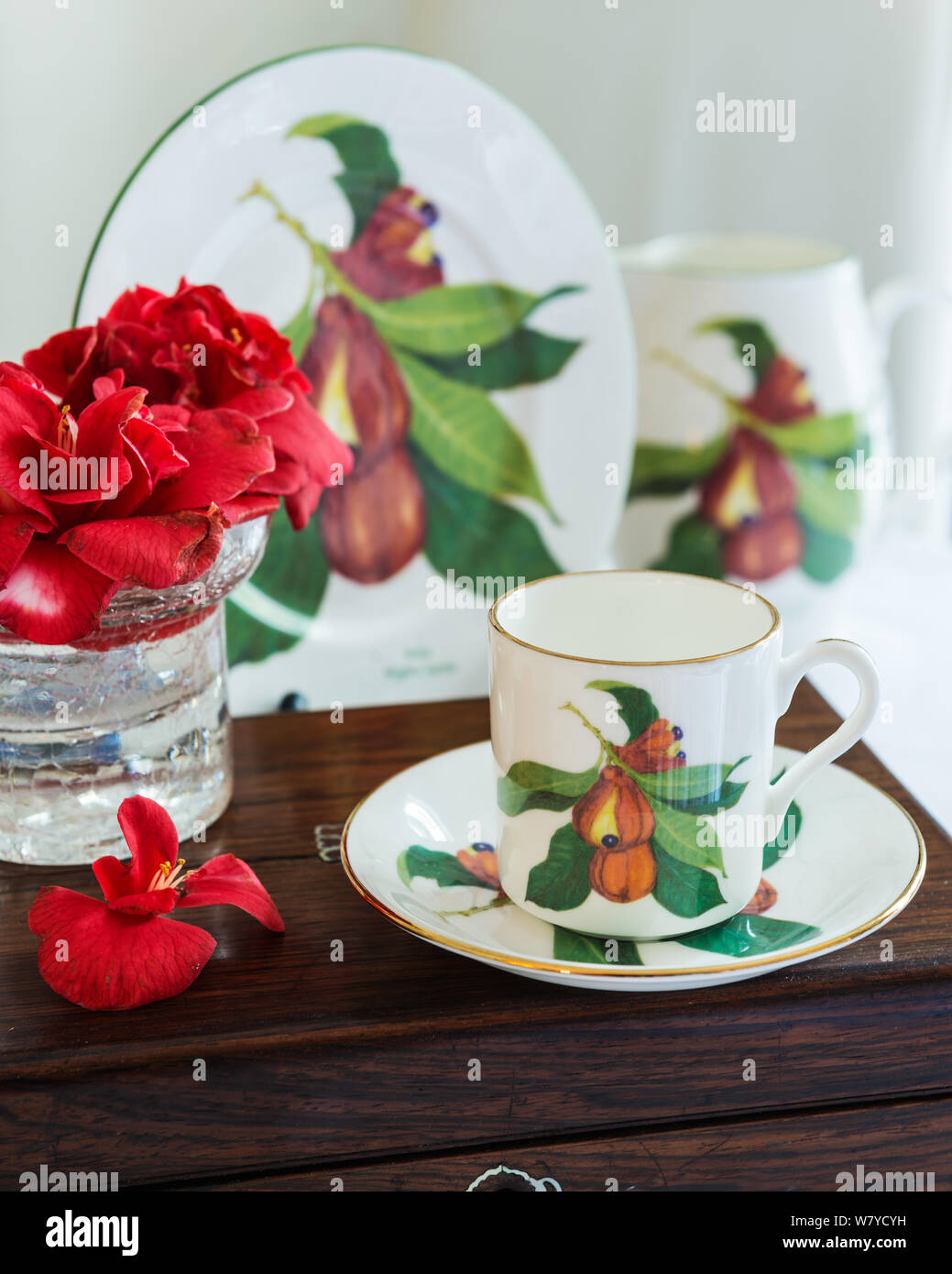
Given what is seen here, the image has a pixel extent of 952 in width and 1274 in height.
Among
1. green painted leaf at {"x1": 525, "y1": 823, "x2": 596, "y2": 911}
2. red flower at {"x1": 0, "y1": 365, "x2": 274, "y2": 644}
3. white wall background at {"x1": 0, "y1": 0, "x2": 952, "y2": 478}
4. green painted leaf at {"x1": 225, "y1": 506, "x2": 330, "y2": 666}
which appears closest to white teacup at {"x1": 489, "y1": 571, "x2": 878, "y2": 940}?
green painted leaf at {"x1": 525, "y1": 823, "x2": 596, "y2": 911}

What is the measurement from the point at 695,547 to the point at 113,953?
1.45ft

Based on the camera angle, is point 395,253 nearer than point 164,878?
No

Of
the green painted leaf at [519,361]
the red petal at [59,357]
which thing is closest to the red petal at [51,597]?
the red petal at [59,357]

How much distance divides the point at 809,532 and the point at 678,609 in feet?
0.97

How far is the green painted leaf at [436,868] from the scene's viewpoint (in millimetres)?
416

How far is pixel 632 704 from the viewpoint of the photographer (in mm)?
362

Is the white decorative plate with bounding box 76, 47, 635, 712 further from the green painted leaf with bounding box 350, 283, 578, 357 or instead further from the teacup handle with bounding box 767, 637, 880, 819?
the teacup handle with bounding box 767, 637, 880, 819

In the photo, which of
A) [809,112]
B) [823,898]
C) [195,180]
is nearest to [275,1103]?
[823,898]

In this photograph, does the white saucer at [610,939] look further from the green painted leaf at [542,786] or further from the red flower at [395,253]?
the red flower at [395,253]

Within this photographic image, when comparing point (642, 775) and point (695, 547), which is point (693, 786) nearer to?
point (642, 775)

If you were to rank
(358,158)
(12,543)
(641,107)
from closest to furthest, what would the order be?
(12,543)
(358,158)
(641,107)

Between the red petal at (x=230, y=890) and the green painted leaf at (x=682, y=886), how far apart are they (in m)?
0.13

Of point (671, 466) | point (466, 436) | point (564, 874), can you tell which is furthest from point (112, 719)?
point (671, 466)
